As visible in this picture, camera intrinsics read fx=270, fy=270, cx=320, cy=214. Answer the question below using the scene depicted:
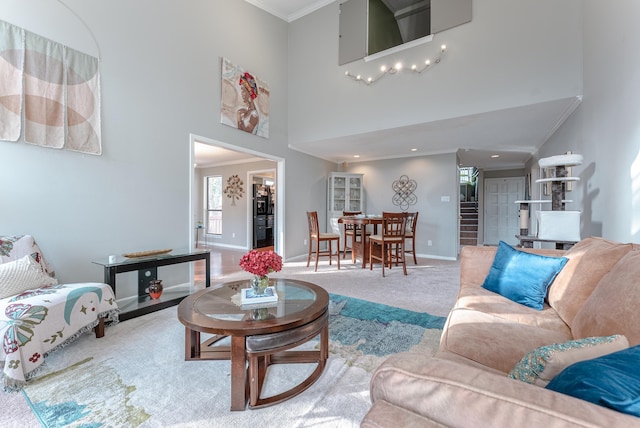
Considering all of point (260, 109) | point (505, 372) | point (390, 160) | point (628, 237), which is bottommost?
point (505, 372)

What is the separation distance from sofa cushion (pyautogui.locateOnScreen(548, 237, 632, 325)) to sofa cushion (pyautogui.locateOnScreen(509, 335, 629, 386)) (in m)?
0.85

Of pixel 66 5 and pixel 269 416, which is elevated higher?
pixel 66 5

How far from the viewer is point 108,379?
1.59 metres

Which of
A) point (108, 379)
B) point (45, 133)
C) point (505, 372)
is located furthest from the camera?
point (45, 133)

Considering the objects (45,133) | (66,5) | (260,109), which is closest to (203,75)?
(260,109)

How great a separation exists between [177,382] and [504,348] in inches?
66.6

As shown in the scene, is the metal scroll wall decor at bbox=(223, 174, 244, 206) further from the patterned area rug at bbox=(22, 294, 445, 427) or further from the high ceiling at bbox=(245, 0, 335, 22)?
the patterned area rug at bbox=(22, 294, 445, 427)

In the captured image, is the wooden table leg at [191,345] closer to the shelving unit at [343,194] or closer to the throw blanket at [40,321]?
the throw blanket at [40,321]

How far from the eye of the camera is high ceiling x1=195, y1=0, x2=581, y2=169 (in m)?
3.46

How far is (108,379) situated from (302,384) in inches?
45.4

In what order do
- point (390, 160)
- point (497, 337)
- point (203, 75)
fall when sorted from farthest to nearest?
point (390, 160) < point (203, 75) < point (497, 337)

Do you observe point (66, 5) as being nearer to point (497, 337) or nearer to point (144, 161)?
point (144, 161)

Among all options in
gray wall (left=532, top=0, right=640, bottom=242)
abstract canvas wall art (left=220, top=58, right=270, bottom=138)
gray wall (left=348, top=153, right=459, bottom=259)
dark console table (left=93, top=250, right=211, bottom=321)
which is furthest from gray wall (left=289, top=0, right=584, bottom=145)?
dark console table (left=93, top=250, right=211, bottom=321)

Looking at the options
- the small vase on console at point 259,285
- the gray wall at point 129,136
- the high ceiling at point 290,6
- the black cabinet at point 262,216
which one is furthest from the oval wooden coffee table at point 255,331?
the black cabinet at point 262,216
